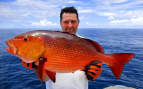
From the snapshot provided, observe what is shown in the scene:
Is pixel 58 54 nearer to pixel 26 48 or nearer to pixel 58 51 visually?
pixel 58 51

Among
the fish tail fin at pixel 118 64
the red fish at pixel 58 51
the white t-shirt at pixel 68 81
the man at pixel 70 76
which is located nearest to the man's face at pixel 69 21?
the man at pixel 70 76

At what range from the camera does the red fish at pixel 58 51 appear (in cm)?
199

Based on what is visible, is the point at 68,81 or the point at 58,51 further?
the point at 68,81

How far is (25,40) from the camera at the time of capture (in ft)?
6.68

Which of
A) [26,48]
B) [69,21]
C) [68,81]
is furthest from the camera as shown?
[69,21]

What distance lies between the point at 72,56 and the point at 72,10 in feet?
6.53

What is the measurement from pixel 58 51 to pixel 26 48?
0.46 meters

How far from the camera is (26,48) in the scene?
200cm

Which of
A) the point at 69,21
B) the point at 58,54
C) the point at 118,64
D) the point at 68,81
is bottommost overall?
the point at 68,81

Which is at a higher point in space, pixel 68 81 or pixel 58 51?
pixel 58 51

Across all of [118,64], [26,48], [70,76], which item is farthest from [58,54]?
[70,76]

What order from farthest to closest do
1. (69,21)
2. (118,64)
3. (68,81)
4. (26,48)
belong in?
(69,21) → (68,81) → (118,64) → (26,48)

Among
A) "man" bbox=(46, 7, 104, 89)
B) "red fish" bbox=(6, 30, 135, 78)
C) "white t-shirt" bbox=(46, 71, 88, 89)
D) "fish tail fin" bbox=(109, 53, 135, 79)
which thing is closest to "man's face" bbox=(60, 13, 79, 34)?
"man" bbox=(46, 7, 104, 89)

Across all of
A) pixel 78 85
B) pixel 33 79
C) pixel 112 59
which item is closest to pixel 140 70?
pixel 33 79
